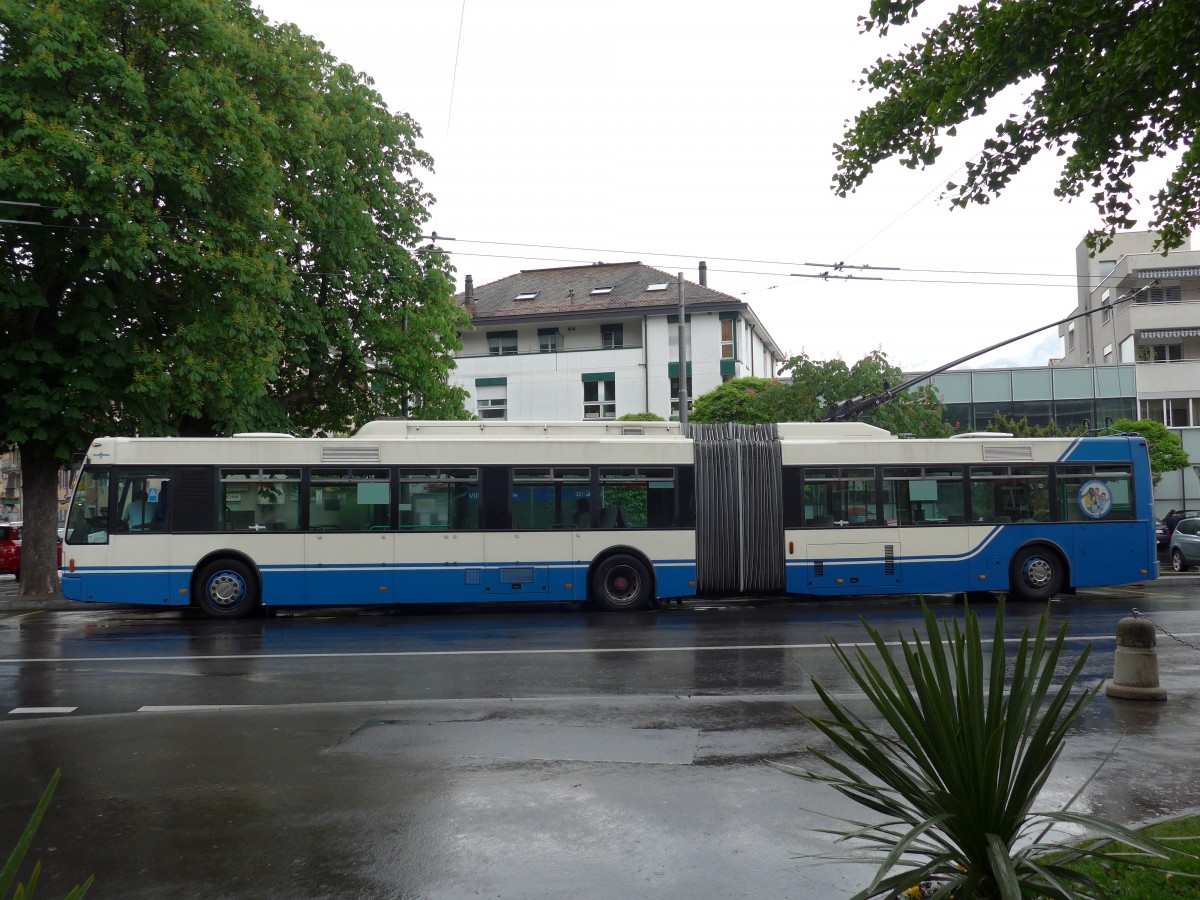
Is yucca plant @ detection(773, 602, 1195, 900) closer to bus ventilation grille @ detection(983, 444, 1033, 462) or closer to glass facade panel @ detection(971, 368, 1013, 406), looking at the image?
bus ventilation grille @ detection(983, 444, 1033, 462)

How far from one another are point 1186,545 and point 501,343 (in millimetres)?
36018

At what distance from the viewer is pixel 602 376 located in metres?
53.1

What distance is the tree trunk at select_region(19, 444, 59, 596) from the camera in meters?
19.8

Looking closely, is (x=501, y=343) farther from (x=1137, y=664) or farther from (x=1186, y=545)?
(x=1137, y=664)

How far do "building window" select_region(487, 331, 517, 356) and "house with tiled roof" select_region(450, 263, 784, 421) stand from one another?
0.05 m

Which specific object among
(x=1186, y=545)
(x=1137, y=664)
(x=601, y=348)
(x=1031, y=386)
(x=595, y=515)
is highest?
(x=601, y=348)

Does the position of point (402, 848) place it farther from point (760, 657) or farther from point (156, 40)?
point (156, 40)

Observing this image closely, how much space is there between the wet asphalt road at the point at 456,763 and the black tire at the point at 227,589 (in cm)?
249

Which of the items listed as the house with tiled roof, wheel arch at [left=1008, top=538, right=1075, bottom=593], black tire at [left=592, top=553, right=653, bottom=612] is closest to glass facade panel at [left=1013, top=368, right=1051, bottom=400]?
the house with tiled roof

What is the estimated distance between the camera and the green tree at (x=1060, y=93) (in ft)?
26.7

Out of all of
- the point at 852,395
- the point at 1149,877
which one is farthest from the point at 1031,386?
the point at 1149,877

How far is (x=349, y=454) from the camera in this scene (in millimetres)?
16578

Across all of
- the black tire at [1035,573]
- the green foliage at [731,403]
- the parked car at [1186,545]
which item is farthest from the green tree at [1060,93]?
the green foliage at [731,403]

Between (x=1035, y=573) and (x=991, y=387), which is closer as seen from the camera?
(x=1035, y=573)
